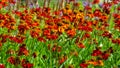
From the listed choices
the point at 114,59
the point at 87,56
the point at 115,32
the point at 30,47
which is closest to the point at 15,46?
the point at 30,47

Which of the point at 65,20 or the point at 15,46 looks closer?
the point at 15,46

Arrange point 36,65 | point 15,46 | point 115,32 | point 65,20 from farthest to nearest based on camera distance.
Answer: point 115,32 < point 65,20 < point 15,46 < point 36,65

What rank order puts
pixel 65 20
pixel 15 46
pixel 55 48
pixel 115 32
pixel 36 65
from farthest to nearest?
pixel 115 32 < pixel 65 20 < pixel 15 46 < pixel 55 48 < pixel 36 65

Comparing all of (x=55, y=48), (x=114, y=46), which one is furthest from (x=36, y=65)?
(x=114, y=46)

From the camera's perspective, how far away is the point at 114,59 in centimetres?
544

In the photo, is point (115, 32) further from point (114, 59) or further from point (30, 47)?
point (30, 47)

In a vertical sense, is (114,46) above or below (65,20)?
below

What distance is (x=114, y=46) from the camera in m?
6.13

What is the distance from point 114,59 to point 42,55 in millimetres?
1125

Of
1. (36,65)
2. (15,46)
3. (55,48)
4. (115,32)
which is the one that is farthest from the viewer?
(115,32)

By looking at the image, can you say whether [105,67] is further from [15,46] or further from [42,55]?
[15,46]

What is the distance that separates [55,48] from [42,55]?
31cm

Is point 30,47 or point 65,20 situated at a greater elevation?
point 65,20

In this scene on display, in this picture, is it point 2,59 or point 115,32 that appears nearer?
point 2,59
